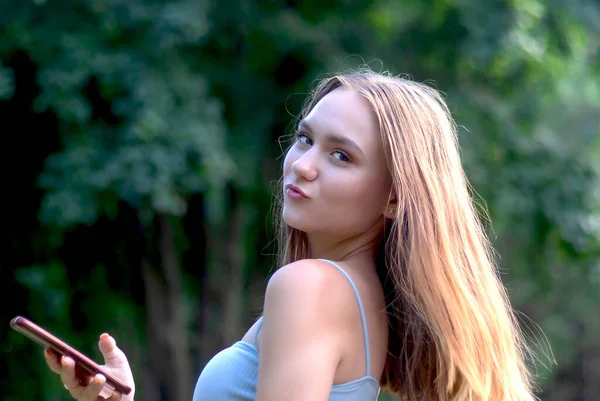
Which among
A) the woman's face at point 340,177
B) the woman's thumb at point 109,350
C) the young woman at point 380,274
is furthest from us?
the woman's thumb at point 109,350

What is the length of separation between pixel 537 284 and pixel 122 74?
341cm

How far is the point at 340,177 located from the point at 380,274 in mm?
242

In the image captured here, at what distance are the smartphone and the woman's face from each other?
0.42m

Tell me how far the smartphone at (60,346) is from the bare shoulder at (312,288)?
1.06ft

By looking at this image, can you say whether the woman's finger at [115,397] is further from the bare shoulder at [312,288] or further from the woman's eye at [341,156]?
the woman's eye at [341,156]

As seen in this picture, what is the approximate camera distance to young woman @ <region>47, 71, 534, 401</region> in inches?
60.3

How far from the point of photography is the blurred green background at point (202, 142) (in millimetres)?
5047

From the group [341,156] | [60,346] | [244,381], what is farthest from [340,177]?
[60,346]

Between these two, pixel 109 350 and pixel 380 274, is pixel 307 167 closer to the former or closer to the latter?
pixel 380 274

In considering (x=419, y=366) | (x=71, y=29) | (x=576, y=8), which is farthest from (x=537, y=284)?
(x=419, y=366)

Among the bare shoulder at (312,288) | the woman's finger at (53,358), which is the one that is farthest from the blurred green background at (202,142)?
the bare shoulder at (312,288)

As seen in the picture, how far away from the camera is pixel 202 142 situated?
16.4ft

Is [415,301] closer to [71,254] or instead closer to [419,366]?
[419,366]

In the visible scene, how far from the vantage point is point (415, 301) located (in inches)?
64.3
